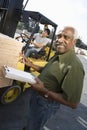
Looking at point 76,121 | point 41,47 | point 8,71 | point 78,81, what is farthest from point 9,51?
point 41,47

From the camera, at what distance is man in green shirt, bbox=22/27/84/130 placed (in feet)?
8.59

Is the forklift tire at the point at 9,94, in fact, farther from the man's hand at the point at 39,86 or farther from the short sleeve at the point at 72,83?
the short sleeve at the point at 72,83

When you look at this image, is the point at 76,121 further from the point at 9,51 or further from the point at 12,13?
the point at 9,51

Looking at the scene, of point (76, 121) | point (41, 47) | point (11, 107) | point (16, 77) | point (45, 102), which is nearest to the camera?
point (16, 77)

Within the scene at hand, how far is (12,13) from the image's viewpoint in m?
5.29

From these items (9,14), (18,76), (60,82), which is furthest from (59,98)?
(9,14)

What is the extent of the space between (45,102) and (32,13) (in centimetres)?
308

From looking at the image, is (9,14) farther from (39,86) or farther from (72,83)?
(72,83)

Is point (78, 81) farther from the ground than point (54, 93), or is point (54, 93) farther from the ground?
point (78, 81)

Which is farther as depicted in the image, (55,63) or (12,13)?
(12,13)

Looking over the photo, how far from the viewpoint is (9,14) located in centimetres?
523

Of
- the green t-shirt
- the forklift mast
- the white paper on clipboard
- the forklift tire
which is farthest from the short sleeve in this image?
the forklift mast

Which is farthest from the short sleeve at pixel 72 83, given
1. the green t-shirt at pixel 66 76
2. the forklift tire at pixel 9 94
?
the forklift tire at pixel 9 94

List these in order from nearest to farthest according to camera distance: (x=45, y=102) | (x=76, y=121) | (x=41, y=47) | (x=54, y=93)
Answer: (x=54, y=93)
(x=45, y=102)
(x=76, y=121)
(x=41, y=47)
